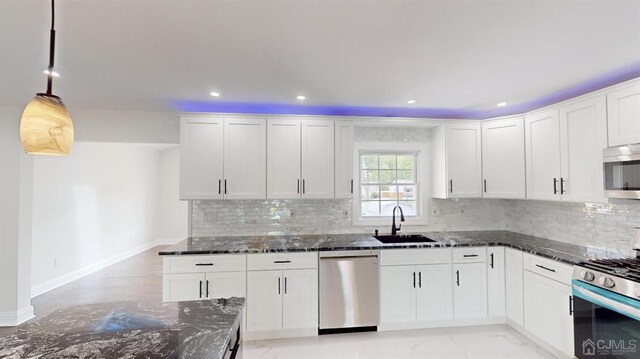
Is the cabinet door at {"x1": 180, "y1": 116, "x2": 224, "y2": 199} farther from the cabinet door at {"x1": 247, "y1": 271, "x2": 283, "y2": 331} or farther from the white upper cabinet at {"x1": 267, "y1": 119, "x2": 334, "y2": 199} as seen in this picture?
the cabinet door at {"x1": 247, "y1": 271, "x2": 283, "y2": 331}

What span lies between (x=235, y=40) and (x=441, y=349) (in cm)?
330

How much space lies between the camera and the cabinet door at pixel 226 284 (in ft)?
A: 9.37

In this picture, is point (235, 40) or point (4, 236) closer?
point (235, 40)

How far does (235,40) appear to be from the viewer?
1.86m

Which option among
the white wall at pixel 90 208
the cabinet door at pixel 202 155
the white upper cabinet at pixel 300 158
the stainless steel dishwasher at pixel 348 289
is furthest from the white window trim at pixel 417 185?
the white wall at pixel 90 208

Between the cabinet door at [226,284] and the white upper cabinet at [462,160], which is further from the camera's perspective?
the white upper cabinet at [462,160]

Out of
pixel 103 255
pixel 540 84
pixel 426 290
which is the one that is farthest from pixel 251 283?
pixel 103 255

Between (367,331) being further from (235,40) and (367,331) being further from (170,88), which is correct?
(170,88)

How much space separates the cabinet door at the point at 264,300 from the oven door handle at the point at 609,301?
8.50 ft

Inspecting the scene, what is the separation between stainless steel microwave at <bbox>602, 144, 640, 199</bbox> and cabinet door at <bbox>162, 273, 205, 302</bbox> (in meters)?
3.82

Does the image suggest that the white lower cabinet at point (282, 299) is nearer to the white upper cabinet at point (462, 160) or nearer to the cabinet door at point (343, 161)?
the cabinet door at point (343, 161)

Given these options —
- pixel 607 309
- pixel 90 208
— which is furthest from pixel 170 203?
pixel 607 309

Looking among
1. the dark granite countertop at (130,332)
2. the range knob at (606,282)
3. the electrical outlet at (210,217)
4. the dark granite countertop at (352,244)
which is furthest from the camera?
the electrical outlet at (210,217)

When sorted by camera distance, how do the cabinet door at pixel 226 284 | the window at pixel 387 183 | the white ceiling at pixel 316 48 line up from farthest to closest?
the window at pixel 387 183 → the cabinet door at pixel 226 284 → the white ceiling at pixel 316 48
